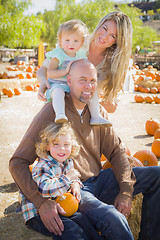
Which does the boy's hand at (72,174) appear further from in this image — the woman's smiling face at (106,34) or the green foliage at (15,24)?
the green foliage at (15,24)

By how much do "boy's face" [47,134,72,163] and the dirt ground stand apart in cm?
61

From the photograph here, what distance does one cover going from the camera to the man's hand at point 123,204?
2371 mm

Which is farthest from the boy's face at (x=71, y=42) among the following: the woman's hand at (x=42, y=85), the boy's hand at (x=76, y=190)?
the boy's hand at (x=76, y=190)

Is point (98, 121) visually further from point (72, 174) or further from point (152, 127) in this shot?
point (152, 127)

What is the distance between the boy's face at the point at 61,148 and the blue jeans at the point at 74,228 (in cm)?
43

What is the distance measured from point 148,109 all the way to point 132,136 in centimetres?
316


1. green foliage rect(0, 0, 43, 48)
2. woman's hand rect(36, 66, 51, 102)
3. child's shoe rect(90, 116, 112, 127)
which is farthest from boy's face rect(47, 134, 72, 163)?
green foliage rect(0, 0, 43, 48)

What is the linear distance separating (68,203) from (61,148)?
1.32 ft

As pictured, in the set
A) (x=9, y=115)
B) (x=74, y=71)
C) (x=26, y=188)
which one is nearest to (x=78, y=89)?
(x=74, y=71)

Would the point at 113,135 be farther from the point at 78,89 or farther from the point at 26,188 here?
the point at 26,188

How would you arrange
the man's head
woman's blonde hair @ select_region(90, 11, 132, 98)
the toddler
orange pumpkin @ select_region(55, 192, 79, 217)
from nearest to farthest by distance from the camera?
orange pumpkin @ select_region(55, 192, 79, 217), the man's head, the toddler, woman's blonde hair @ select_region(90, 11, 132, 98)

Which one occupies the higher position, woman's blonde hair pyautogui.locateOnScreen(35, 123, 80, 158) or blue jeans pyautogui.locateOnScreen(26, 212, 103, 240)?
woman's blonde hair pyautogui.locateOnScreen(35, 123, 80, 158)

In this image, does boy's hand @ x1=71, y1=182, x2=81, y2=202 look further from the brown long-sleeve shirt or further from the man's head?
the man's head

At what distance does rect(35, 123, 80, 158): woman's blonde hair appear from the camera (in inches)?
87.0
